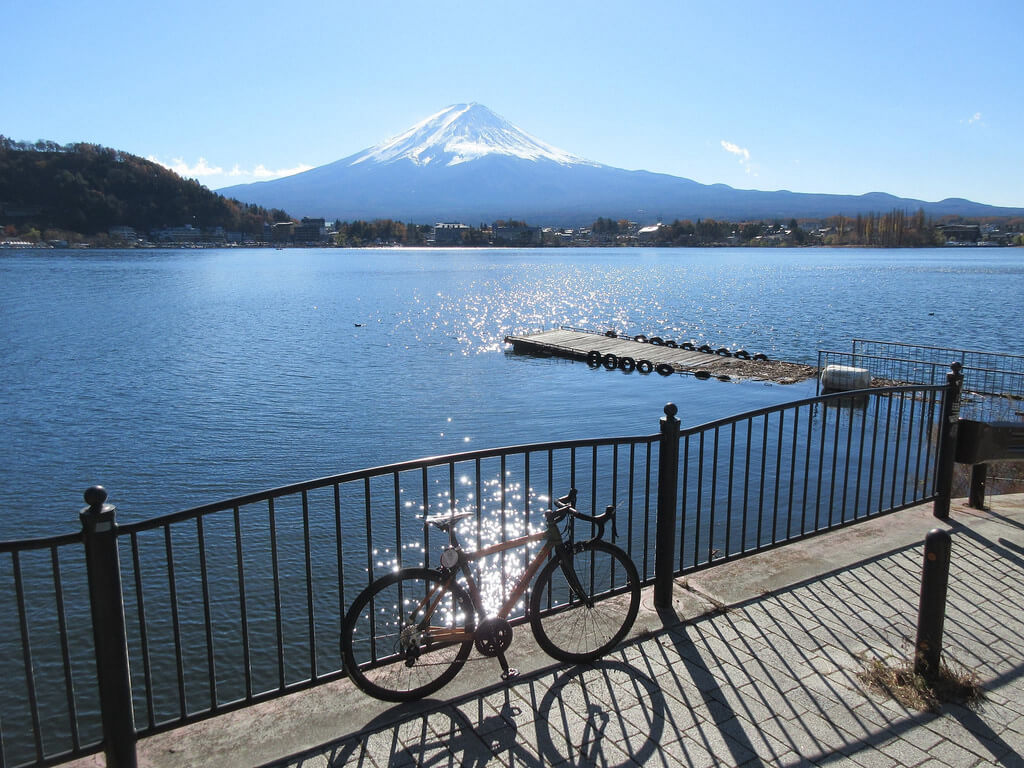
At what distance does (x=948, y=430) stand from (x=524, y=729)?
201 inches

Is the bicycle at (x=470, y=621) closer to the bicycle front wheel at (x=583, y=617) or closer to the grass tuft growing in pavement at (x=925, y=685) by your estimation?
the bicycle front wheel at (x=583, y=617)

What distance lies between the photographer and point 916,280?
94.1m

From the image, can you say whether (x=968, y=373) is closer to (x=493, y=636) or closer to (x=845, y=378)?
(x=845, y=378)

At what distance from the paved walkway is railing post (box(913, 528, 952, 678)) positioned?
0.95 feet

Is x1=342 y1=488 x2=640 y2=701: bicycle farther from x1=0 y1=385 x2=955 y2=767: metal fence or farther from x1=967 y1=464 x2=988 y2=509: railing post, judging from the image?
x1=967 y1=464 x2=988 y2=509: railing post

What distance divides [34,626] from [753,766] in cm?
1125

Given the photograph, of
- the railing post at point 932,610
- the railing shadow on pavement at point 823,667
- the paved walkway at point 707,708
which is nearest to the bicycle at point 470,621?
the paved walkway at point 707,708

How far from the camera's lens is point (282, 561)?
12930mm

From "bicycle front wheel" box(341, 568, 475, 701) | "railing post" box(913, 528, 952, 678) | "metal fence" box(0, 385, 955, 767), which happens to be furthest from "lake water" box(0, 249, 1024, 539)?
"railing post" box(913, 528, 952, 678)

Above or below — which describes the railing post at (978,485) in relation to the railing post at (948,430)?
below

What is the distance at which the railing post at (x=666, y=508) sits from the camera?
5.08 meters

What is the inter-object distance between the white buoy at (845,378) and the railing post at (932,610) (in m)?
23.0

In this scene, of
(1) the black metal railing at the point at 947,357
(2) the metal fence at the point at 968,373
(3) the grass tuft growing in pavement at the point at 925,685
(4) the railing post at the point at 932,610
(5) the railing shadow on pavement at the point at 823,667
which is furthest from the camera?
(1) the black metal railing at the point at 947,357

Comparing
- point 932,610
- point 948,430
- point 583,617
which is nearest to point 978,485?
point 948,430
